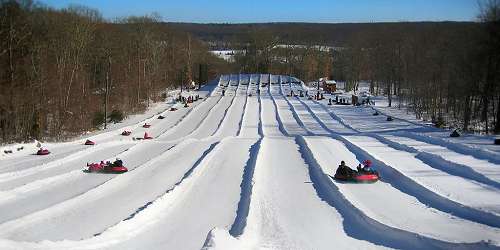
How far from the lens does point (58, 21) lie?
43.9 m

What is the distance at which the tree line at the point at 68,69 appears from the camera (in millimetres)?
32125

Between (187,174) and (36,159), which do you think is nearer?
(187,174)

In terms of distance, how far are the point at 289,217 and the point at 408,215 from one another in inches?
94.5

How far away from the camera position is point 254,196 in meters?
13.8

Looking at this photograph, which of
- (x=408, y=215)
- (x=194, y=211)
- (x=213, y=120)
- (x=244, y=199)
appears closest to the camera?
(x=408, y=215)

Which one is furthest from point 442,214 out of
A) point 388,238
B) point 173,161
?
point 173,161

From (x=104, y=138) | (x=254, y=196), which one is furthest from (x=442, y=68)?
(x=254, y=196)

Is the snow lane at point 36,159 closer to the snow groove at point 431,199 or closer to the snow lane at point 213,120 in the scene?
the snow lane at point 213,120

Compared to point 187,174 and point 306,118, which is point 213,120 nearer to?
point 306,118

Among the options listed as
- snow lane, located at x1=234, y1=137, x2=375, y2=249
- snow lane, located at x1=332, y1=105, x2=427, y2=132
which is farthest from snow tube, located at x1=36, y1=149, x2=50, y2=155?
snow lane, located at x1=332, y1=105, x2=427, y2=132

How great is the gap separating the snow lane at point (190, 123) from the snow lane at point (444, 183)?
618 inches

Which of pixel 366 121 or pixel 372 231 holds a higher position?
pixel 372 231

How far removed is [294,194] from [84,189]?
5408mm

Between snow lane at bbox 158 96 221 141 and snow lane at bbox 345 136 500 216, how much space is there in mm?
15693
